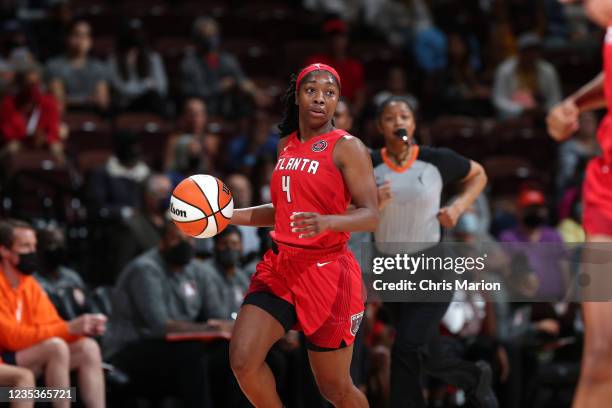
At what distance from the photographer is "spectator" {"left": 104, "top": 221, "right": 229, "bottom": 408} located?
6953 mm

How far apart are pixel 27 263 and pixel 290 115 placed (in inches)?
85.9

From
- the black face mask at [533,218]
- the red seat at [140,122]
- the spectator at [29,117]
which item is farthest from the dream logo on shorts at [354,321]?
the red seat at [140,122]

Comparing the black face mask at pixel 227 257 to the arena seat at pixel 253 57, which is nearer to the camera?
the black face mask at pixel 227 257

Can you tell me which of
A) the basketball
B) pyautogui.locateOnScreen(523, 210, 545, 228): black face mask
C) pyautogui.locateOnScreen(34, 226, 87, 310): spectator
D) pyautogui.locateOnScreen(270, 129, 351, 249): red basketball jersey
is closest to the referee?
pyautogui.locateOnScreen(270, 129, 351, 249): red basketball jersey

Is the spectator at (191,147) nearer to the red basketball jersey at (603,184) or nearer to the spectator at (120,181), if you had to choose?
the spectator at (120,181)

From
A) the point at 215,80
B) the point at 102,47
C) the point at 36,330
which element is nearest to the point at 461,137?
the point at 215,80

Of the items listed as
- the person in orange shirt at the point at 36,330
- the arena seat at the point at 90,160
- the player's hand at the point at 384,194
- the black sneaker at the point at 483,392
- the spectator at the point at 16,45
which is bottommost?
the black sneaker at the point at 483,392

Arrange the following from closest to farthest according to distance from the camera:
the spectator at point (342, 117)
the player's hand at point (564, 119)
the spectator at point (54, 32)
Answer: the player's hand at point (564, 119) → the spectator at point (342, 117) → the spectator at point (54, 32)

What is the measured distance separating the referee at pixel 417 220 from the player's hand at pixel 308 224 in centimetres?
148

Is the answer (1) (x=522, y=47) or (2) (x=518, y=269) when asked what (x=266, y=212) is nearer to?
(2) (x=518, y=269)

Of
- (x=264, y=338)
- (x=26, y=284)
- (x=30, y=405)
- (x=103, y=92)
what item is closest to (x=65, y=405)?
(x=30, y=405)

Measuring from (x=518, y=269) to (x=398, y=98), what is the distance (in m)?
2.46

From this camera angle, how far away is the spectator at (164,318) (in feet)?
22.8

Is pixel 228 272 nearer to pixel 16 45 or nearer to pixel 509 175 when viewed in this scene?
pixel 509 175
